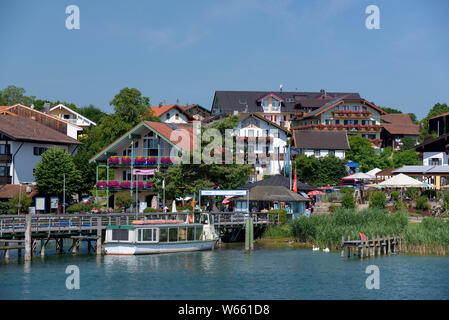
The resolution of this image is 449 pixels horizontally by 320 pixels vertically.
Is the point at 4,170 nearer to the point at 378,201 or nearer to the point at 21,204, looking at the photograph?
the point at 21,204

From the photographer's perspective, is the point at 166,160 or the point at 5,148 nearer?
the point at 166,160

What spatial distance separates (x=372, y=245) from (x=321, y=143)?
51.7m

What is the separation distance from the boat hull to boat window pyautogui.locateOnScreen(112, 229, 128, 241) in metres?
0.49

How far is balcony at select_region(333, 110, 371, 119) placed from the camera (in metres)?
107

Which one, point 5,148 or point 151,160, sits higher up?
point 5,148

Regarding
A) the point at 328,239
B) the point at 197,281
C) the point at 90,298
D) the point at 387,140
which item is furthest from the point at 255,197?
the point at 387,140

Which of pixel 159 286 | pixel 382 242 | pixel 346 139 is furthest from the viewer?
pixel 346 139

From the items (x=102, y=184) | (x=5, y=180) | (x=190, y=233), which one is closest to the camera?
(x=190, y=233)

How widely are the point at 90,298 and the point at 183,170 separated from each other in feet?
93.0

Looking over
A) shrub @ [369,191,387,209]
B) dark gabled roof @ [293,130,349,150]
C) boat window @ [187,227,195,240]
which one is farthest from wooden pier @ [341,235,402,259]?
dark gabled roof @ [293,130,349,150]

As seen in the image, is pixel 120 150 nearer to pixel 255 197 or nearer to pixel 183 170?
pixel 183 170

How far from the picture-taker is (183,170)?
6206cm

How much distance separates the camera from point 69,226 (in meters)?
49.5

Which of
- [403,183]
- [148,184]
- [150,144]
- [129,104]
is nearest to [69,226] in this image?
[148,184]
